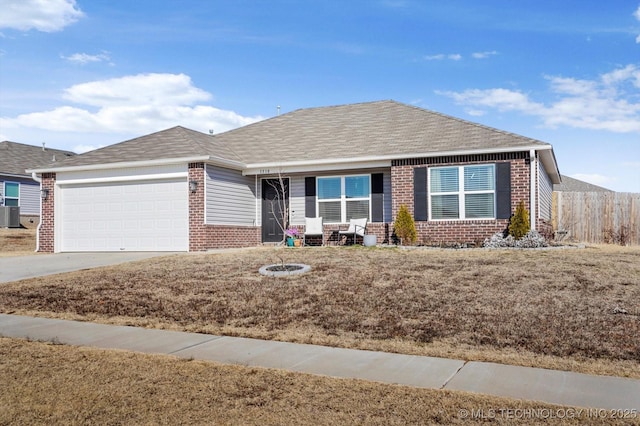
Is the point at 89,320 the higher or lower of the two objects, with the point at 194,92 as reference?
lower

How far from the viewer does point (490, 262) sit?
11781 millimetres

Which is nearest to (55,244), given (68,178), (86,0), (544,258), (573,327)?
(68,178)

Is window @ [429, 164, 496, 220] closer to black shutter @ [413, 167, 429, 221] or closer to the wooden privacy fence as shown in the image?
black shutter @ [413, 167, 429, 221]

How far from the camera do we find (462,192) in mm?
16422

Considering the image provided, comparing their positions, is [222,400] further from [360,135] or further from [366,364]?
[360,135]

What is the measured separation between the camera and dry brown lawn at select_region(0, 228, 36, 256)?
2158 centimetres

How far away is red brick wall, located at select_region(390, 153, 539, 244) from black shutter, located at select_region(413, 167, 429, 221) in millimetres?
127

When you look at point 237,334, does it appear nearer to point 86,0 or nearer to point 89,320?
point 89,320

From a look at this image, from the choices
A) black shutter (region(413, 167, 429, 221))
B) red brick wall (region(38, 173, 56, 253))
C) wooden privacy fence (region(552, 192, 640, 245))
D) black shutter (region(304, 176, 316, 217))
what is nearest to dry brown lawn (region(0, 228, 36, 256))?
red brick wall (region(38, 173, 56, 253))

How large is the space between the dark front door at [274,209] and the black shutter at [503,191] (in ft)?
23.4

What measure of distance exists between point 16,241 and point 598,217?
23.6 m

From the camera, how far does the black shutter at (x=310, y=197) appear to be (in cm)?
1877

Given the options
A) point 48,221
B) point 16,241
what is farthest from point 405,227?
point 16,241

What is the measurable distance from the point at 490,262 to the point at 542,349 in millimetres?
6207
